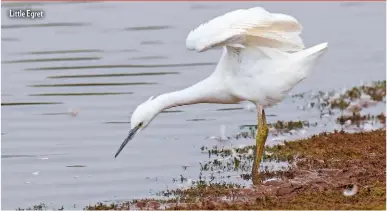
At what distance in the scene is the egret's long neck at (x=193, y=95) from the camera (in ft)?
31.4

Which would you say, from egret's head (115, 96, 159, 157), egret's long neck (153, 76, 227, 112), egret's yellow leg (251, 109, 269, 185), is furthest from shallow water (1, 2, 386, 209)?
egret's long neck (153, 76, 227, 112)

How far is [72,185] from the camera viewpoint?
32.6ft

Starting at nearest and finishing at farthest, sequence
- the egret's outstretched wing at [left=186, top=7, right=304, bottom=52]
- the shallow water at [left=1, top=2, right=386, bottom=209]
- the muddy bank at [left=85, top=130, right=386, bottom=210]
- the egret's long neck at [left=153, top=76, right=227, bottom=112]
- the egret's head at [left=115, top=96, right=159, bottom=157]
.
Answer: the muddy bank at [left=85, top=130, right=386, bottom=210] < the egret's outstretched wing at [left=186, top=7, right=304, bottom=52] < the egret's head at [left=115, top=96, right=159, bottom=157] < the egret's long neck at [left=153, top=76, right=227, bottom=112] < the shallow water at [left=1, top=2, right=386, bottom=209]

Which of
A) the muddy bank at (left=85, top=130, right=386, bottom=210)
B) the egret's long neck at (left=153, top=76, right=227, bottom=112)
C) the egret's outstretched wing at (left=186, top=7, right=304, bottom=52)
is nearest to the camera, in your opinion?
the muddy bank at (left=85, top=130, right=386, bottom=210)

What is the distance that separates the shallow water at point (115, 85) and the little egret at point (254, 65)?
903 millimetres

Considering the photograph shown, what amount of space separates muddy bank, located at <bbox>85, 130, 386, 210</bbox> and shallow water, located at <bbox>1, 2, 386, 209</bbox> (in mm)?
689

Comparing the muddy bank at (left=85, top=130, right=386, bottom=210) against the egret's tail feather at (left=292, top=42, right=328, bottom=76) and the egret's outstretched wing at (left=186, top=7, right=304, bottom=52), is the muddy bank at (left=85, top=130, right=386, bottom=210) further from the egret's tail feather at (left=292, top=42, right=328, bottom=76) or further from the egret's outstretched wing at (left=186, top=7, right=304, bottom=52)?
the egret's outstretched wing at (left=186, top=7, right=304, bottom=52)

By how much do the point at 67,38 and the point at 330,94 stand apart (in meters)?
6.18

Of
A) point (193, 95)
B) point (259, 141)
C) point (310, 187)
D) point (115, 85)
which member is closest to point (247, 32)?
point (193, 95)

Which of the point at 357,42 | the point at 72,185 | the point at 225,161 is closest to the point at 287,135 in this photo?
the point at 225,161

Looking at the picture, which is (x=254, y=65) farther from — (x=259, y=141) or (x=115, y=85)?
(x=115, y=85)

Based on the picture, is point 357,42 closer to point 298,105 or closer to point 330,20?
point 330,20

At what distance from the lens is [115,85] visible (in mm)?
15023

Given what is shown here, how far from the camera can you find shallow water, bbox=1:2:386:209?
33.9 ft
